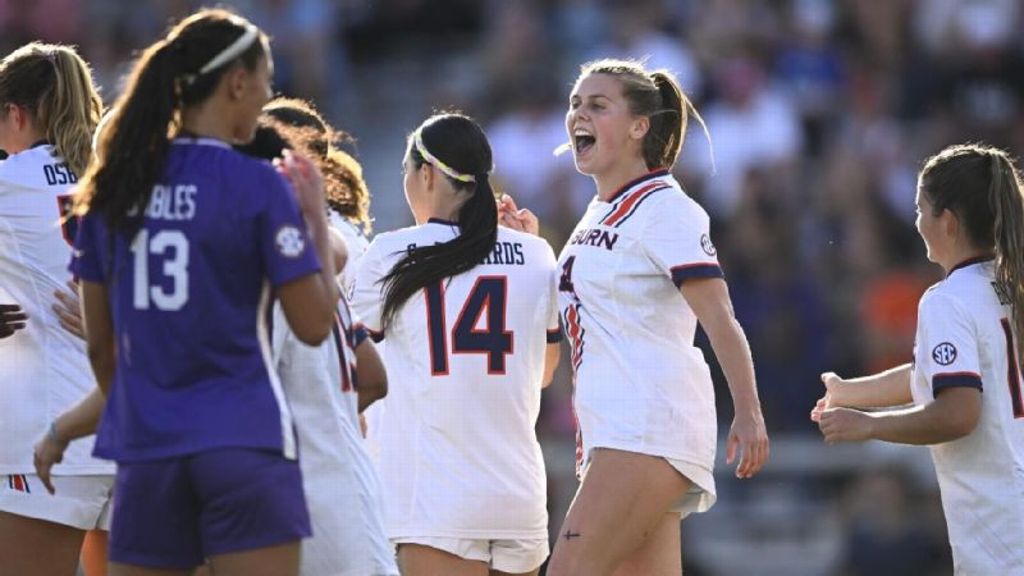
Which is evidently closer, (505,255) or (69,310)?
(69,310)

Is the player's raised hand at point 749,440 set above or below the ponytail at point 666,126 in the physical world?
below

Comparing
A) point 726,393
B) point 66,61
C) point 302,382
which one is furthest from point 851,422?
point 726,393

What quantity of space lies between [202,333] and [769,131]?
33.1 feet

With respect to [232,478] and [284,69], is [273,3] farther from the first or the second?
[232,478]

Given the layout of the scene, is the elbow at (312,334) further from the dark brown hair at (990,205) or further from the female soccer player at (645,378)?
the dark brown hair at (990,205)

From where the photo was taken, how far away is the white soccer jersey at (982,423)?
20.7 ft

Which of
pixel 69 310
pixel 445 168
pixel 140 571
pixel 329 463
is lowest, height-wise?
pixel 140 571

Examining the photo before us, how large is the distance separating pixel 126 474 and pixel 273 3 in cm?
1256

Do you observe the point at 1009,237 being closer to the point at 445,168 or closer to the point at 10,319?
the point at 445,168

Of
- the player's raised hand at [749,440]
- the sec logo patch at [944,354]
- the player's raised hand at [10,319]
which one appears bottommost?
the player's raised hand at [749,440]

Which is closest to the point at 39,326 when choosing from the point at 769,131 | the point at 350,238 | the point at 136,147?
the point at 350,238

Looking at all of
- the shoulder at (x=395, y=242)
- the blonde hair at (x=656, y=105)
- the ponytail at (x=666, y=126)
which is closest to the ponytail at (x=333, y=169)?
the shoulder at (x=395, y=242)

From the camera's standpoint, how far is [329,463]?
17.9 feet

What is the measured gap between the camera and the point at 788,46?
1532 cm
